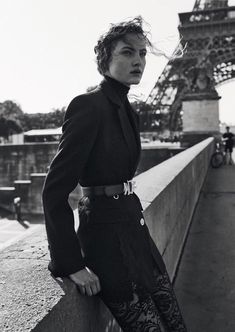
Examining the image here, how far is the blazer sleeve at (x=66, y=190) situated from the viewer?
152 centimetres

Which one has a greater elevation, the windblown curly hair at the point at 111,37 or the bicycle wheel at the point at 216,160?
the windblown curly hair at the point at 111,37

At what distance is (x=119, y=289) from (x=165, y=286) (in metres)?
0.33

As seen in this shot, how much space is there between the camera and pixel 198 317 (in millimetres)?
3105

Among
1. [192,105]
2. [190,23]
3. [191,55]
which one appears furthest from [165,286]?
[190,23]

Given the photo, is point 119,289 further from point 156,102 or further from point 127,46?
point 156,102

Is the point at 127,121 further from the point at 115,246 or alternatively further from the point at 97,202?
the point at 115,246

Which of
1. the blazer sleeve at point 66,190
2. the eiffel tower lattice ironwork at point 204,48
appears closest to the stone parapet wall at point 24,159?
the eiffel tower lattice ironwork at point 204,48

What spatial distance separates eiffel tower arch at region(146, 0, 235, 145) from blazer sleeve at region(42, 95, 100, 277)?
2199 centimetres

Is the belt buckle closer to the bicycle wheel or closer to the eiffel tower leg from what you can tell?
the bicycle wheel

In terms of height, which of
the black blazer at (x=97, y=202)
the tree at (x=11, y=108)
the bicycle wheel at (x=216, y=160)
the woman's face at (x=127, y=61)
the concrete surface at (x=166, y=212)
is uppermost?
the tree at (x=11, y=108)

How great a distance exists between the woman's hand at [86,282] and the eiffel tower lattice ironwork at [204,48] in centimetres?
2235

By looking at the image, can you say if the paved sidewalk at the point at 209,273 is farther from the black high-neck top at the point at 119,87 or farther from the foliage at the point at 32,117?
the foliage at the point at 32,117

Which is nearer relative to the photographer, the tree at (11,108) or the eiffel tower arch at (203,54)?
the eiffel tower arch at (203,54)

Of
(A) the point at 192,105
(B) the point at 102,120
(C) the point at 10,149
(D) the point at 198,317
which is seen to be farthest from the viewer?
(C) the point at 10,149
